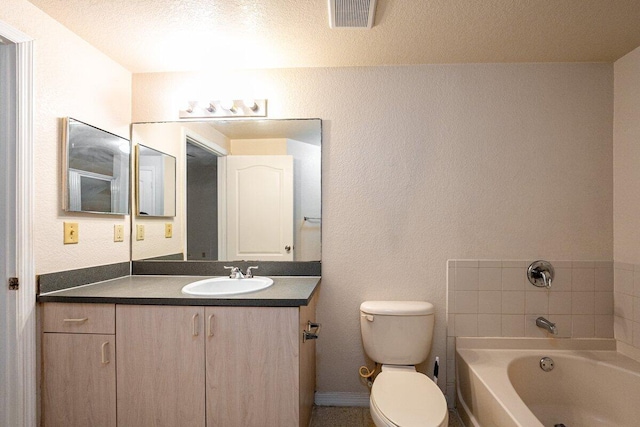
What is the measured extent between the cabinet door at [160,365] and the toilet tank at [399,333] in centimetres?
95

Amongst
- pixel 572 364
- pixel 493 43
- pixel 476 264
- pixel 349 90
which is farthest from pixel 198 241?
pixel 572 364

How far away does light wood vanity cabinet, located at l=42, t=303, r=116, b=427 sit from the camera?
5.29ft

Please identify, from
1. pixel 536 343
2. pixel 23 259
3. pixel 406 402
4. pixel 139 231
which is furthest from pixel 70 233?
pixel 536 343

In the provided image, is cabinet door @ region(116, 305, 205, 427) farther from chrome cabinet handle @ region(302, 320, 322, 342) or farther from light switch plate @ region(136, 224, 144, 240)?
light switch plate @ region(136, 224, 144, 240)

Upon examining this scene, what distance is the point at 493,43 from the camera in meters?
1.88

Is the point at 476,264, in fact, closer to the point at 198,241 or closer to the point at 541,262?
the point at 541,262

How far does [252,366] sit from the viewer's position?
1.56 metres

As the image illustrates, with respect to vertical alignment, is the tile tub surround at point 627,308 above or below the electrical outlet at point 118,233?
below

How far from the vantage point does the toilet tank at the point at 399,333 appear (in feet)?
A: 6.40

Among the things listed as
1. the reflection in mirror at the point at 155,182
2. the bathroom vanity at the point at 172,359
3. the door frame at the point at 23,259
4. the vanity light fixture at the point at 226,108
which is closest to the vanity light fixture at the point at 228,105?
the vanity light fixture at the point at 226,108

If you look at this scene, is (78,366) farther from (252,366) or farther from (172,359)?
(252,366)

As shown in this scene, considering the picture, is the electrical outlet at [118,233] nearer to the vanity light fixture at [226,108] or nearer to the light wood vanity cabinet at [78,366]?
the light wood vanity cabinet at [78,366]

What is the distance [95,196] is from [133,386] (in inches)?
40.9

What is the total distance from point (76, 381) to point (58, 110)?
4.38ft
